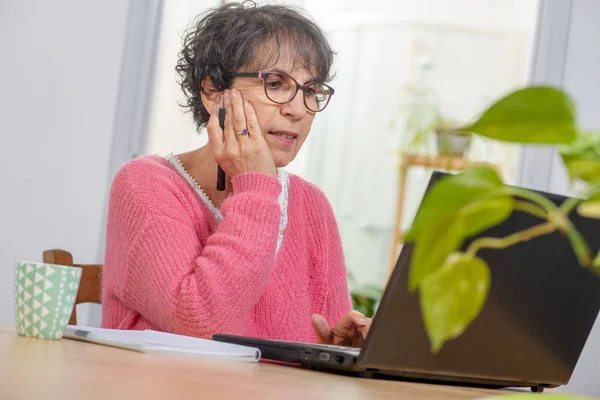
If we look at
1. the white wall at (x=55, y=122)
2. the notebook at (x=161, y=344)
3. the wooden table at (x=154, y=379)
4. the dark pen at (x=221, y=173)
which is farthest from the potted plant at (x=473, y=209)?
the white wall at (x=55, y=122)

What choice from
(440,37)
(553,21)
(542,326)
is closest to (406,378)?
(542,326)

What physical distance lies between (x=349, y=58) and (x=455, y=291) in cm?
565

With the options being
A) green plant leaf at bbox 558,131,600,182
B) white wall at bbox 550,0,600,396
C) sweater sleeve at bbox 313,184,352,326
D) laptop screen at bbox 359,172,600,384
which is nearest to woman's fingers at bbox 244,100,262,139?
sweater sleeve at bbox 313,184,352,326

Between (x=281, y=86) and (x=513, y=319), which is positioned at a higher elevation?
(x=281, y=86)

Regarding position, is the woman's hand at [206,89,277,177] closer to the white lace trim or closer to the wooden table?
the white lace trim

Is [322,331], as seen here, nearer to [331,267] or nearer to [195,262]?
[195,262]

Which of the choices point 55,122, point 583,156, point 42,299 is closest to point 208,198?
point 42,299

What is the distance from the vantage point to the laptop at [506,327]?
0.83 m

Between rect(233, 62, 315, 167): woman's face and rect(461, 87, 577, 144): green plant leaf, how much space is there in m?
1.48

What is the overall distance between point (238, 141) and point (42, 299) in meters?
0.68

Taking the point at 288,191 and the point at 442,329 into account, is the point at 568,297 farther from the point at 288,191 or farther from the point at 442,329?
the point at 288,191

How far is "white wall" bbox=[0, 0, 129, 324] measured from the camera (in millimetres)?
2639

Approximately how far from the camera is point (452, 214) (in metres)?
0.19

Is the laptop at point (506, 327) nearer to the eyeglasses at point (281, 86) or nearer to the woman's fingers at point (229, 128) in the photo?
the woman's fingers at point (229, 128)
